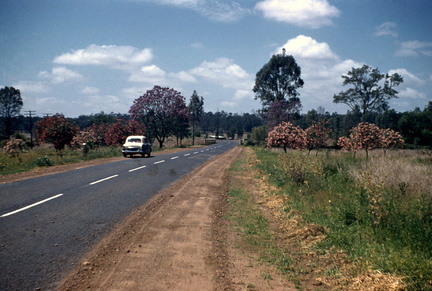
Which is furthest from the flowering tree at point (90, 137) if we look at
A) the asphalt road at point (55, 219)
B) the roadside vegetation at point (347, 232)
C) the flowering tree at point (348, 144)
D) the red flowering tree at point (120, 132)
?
the roadside vegetation at point (347, 232)

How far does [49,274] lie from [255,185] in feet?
31.8

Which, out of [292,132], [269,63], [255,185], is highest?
[269,63]

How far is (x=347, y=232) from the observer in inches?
253

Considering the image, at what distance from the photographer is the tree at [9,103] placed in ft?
250

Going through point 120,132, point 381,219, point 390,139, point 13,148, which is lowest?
point 381,219

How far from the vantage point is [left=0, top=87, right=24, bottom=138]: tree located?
76312 mm

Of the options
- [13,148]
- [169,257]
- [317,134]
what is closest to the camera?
[169,257]

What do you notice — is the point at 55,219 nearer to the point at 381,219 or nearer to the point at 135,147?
the point at 381,219

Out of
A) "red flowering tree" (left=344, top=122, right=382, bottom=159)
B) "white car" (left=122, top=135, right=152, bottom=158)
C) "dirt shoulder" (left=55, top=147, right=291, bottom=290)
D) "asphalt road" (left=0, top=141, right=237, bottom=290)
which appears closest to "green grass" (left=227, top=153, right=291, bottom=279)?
"dirt shoulder" (left=55, top=147, right=291, bottom=290)

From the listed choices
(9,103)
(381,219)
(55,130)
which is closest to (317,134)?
(381,219)

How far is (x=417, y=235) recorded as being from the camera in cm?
555

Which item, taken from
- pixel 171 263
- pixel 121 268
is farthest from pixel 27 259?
pixel 171 263

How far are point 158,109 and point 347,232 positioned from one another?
157 feet

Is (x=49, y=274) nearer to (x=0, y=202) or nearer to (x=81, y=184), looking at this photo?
(x=0, y=202)
